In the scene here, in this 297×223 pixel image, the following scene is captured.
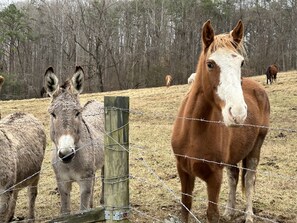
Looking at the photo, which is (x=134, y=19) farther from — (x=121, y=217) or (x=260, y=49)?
(x=121, y=217)

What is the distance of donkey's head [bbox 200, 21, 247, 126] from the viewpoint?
2.96 m

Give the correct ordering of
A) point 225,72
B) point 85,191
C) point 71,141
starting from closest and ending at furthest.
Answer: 1. point 225,72
2. point 71,141
3. point 85,191

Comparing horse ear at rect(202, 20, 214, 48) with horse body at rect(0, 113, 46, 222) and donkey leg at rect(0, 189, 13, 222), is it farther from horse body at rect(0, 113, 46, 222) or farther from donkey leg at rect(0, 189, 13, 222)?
donkey leg at rect(0, 189, 13, 222)

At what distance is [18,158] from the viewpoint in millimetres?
4852

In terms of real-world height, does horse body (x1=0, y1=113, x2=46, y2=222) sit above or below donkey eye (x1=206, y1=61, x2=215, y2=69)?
below

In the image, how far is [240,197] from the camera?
6.61 meters

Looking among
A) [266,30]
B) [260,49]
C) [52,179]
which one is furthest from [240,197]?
[266,30]

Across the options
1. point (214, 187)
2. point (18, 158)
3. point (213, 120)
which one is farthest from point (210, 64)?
point (18, 158)

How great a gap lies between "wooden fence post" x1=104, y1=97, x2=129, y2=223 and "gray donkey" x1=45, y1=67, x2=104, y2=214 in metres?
0.75

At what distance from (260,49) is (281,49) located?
3.23 metres

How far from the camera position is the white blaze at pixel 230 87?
2914 millimetres

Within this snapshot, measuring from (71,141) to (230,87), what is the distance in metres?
1.69

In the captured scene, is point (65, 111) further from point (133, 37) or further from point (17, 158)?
point (133, 37)

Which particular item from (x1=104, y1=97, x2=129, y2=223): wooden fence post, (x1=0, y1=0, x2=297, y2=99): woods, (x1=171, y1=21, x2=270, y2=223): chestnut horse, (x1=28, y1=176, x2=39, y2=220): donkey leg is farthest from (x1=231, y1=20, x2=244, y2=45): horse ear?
(x1=0, y1=0, x2=297, y2=99): woods
